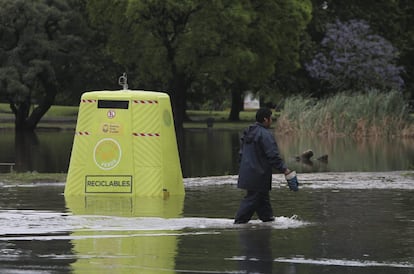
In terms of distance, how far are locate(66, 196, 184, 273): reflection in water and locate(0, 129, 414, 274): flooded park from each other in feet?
0.03

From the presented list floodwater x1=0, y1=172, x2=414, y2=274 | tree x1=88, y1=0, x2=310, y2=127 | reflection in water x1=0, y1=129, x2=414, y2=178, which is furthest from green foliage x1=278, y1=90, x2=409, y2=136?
floodwater x1=0, y1=172, x2=414, y2=274

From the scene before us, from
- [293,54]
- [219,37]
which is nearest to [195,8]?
[219,37]

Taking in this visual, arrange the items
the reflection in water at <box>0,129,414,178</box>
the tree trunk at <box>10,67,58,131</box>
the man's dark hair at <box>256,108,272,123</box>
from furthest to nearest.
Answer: the tree trunk at <box>10,67,58,131</box>
the reflection in water at <box>0,129,414,178</box>
the man's dark hair at <box>256,108,272,123</box>

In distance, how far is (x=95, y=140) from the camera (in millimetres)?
17781

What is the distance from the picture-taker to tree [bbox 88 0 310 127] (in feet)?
200

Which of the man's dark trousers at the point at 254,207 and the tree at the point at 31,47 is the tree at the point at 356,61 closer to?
the tree at the point at 31,47

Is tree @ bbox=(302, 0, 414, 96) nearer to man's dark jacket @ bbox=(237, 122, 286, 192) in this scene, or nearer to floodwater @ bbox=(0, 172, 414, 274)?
floodwater @ bbox=(0, 172, 414, 274)

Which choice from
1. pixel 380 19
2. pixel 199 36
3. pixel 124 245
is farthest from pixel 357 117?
pixel 124 245

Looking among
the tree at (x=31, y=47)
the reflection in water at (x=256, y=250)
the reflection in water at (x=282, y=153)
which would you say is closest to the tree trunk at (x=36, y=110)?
the tree at (x=31, y=47)

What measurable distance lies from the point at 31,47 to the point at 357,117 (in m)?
21.6

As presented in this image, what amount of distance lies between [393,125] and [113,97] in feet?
117

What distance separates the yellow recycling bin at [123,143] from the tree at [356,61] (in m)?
49.4

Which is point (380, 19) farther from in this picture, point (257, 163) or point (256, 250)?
point (256, 250)

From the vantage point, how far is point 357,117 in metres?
51.7
